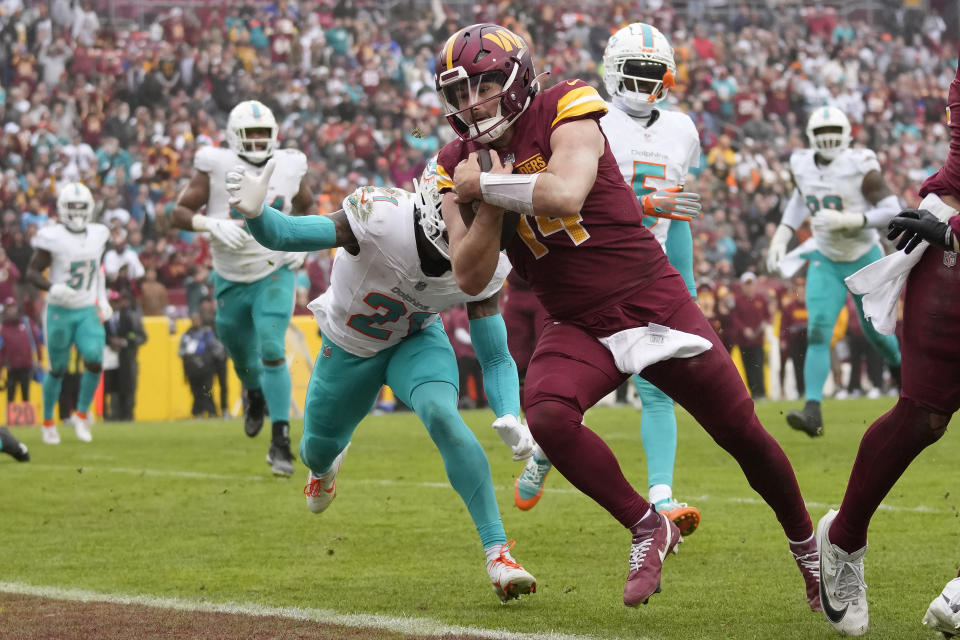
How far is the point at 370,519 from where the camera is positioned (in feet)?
22.1

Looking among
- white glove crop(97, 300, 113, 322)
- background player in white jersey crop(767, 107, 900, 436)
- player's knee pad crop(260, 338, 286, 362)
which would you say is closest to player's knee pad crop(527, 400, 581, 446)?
player's knee pad crop(260, 338, 286, 362)

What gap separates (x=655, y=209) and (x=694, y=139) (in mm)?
704

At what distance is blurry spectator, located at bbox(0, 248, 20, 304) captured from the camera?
15086mm

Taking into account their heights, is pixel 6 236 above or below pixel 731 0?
below

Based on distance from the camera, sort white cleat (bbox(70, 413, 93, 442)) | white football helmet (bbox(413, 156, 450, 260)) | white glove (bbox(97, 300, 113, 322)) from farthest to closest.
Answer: white glove (bbox(97, 300, 113, 322)) → white cleat (bbox(70, 413, 93, 442)) → white football helmet (bbox(413, 156, 450, 260))

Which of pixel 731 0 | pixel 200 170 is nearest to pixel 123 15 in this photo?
pixel 731 0

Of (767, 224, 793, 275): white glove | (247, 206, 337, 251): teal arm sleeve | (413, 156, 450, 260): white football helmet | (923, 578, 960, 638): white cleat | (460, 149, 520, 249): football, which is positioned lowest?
(767, 224, 793, 275): white glove

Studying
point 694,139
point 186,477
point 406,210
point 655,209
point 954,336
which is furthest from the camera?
point 186,477

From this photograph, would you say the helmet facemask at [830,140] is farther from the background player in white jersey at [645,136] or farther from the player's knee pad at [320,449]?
the player's knee pad at [320,449]

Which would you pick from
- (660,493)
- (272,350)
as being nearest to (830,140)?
(272,350)

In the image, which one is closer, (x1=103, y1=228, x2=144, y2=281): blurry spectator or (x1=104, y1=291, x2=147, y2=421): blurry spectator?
(x1=104, y1=291, x2=147, y2=421): blurry spectator

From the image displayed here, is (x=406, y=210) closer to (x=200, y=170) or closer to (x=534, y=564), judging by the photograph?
(x=534, y=564)

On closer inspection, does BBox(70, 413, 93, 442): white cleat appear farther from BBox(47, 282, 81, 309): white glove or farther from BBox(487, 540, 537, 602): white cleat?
BBox(487, 540, 537, 602): white cleat

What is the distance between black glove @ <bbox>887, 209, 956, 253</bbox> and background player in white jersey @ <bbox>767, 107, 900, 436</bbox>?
597 cm
